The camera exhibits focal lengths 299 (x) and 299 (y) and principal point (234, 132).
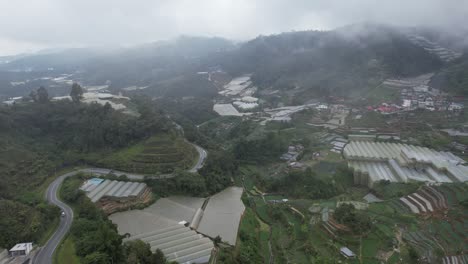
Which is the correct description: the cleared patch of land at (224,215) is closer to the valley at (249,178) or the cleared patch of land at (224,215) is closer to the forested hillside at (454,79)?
the valley at (249,178)

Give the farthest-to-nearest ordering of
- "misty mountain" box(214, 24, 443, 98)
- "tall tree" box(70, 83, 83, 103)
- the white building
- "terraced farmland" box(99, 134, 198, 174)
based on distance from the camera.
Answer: "misty mountain" box(214, 24, 443, 98) < "tall tree" box(70, 83, 83, 103) < "terraced farmland" box(99, 134, 198, 174) < the white building

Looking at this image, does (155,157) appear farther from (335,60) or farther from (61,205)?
(335,60)

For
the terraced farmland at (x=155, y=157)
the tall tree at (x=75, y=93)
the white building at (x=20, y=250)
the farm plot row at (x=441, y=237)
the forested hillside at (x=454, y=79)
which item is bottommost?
the forested hillside at (x=454, y=79)

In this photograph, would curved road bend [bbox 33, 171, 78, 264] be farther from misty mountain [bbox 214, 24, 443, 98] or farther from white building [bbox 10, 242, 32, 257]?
misty mountain [bbox 214, 24, 443, 98]

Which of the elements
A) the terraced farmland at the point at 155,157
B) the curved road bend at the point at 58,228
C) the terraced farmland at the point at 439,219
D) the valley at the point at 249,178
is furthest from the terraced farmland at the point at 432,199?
the curved road bend at the point at 58,228

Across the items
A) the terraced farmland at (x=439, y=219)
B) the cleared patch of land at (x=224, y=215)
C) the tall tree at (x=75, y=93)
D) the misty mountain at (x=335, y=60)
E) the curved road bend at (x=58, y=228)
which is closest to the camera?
the curved road bend at (x=58, y=228)

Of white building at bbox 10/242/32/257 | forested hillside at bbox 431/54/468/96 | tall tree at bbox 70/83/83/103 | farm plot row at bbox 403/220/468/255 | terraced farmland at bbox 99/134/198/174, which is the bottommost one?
forested hillside at bbox 431/54/468/96

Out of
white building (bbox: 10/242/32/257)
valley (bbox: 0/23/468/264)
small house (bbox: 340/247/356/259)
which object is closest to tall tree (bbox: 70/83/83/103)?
valley (bbox: 0/23/468/264)
